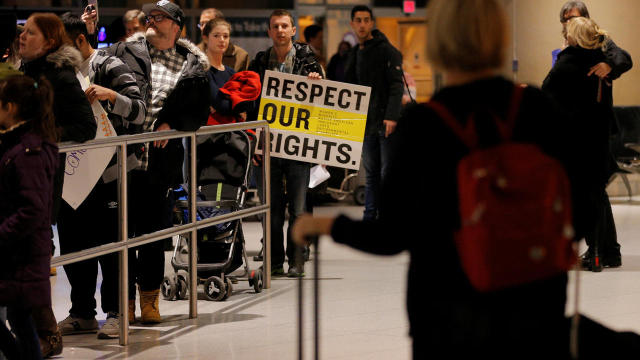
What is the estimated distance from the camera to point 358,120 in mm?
8180

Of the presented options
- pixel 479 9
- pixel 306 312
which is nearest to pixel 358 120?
pixel 306 312

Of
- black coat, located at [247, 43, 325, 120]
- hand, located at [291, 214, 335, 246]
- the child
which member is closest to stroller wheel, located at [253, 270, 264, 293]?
black coat, located at [247, 43, 325, 120]

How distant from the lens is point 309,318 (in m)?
6.35

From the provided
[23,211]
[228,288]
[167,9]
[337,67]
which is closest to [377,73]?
[337,67]

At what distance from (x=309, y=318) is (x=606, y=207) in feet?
9.10

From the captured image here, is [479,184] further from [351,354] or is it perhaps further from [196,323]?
[196,323]

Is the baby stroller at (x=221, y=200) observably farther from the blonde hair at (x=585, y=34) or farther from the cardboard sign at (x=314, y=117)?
the blonde hair at (x=585, y=34)

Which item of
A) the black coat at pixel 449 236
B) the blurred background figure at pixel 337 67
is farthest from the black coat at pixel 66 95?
the blurred background figure at pixel 337 67

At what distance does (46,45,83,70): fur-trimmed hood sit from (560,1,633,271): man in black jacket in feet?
12.7

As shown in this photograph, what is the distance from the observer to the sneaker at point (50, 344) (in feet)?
17.5

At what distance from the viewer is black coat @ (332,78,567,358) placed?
2.52 m

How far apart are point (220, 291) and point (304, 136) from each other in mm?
1464

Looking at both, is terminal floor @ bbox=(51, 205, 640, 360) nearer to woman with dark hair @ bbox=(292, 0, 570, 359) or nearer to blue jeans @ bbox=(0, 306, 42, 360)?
blue jeans @ bbox=(0, 306, 42, 360)

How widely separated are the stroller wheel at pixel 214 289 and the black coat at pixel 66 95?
2118 mm
